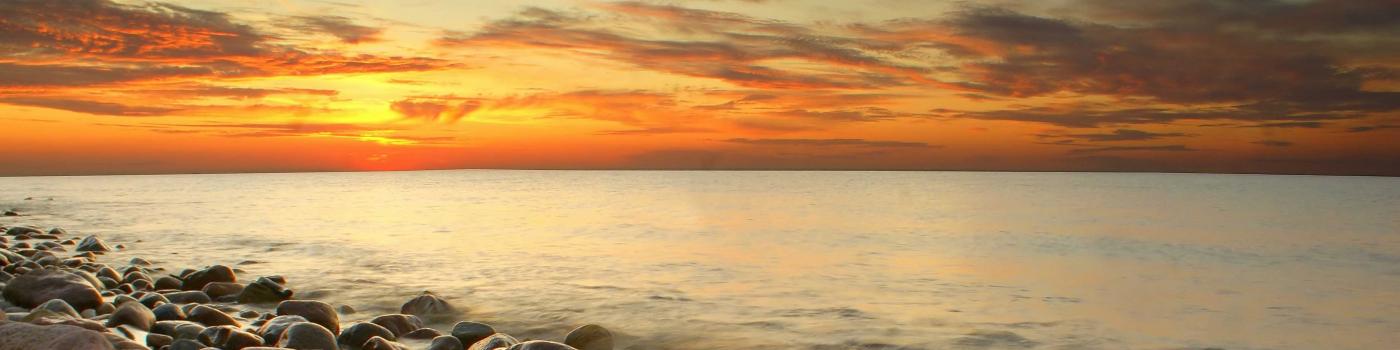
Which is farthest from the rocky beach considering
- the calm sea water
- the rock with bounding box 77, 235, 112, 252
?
the rock with bounding box 77, 235, 112, 252

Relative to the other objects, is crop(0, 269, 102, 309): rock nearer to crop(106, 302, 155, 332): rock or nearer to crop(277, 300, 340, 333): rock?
crop(106, 302, 155, 332): rock

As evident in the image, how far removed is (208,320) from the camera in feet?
31.5

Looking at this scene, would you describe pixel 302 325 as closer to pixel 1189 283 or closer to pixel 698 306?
pixel 698 306

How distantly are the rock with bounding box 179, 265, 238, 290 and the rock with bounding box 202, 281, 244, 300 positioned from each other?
524mm

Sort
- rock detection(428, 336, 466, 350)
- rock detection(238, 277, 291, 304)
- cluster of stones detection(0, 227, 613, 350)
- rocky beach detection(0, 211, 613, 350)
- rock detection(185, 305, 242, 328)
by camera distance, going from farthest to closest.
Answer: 1. rock detection(238, 277, 291, 304)
2. rock detection(185, 305, 242, 328)
3. rock detection(428, 336, 466, 350)
4. rocky beach detection(0, 211, 613, 350)
5. cluster of stones detection(0, 227, 613, 350)

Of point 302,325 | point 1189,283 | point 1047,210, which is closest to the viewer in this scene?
point 302,325

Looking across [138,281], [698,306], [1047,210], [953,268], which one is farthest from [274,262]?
[1047,210]

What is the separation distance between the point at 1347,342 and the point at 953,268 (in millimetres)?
8439

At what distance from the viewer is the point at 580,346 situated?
9.95 metres

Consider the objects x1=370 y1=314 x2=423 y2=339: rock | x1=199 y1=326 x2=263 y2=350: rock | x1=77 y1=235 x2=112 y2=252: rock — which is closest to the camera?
x1=199 y1=326 x2=263 y2=350: rock

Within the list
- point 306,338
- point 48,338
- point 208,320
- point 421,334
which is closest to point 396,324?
point 421,334

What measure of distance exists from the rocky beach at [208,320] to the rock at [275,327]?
0.02 m

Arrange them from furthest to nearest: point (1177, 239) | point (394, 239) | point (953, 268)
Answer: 1. point (1177, 239)
2. point (394, 239)
3. point (953, 268)

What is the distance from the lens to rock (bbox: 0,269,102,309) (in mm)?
10680
